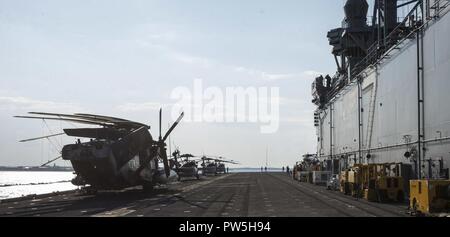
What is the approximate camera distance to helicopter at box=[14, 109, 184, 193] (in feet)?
135

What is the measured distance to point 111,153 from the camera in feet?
136

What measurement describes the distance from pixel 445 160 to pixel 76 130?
1050 inches

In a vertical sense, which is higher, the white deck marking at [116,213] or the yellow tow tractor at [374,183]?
the yellow tow tractor at [374,183]

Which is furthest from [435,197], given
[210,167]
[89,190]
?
[210,167]

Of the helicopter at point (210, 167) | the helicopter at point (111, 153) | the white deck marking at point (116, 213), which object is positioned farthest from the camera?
the helicopter at point (210, 167)

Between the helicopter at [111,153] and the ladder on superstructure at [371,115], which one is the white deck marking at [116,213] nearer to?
the helicopter at [111,153]

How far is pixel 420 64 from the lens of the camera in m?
42.1

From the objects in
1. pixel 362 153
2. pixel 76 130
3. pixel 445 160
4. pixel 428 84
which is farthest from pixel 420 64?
pixel 76 130

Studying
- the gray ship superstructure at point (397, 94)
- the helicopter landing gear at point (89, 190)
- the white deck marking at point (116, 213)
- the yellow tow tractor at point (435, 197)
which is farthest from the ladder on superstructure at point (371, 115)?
the white deck marking at point (116, 213)

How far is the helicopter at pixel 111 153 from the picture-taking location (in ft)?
135

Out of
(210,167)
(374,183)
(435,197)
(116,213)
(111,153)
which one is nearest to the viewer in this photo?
(435,197)

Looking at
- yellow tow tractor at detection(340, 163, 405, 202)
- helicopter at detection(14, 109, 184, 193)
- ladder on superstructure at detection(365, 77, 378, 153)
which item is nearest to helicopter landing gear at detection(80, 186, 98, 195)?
helicopter at detection(14, 109, 184, 193)

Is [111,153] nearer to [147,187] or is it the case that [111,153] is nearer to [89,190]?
[89,190]
